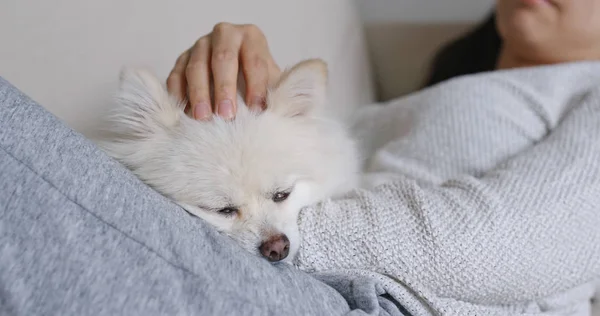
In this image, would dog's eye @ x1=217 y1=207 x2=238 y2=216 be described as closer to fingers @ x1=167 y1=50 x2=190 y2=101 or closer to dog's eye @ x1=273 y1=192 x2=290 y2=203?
dog's eye @ x1=273 y1=192 x2=290 y2=203

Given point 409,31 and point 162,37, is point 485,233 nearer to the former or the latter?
point 162,37

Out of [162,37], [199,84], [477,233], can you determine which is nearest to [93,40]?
[162,37]

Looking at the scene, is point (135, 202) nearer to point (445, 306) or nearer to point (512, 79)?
point (445, 306)

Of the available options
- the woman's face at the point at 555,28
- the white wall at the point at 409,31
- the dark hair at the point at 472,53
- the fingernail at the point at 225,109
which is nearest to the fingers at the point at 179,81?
the fingernail at the point at 225,109

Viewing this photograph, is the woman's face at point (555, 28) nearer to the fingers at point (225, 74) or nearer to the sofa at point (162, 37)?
the sofa at point (162, 37)

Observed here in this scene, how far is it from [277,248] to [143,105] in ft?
1.21

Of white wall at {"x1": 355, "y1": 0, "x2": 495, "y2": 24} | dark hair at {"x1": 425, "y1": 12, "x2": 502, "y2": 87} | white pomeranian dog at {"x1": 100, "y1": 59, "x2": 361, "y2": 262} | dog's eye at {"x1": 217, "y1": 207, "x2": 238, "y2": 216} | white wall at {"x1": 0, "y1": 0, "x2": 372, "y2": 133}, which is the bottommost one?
dog's eye at {"x1": 217, "y1": 207, "x2": 238, "y2": 216}

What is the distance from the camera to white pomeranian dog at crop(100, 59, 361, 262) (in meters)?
0.99

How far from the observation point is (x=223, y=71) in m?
1.03

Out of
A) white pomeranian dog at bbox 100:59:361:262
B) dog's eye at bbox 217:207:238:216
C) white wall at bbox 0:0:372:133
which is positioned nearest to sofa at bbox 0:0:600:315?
white wall at bbox 0:0:372:133

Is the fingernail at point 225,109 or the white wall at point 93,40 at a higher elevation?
the white wall at point 93,40

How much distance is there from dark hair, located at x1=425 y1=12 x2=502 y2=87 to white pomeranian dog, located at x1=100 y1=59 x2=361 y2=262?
1.07 m

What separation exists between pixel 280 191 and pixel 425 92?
0.61 m

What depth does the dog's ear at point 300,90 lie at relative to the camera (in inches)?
41.3
